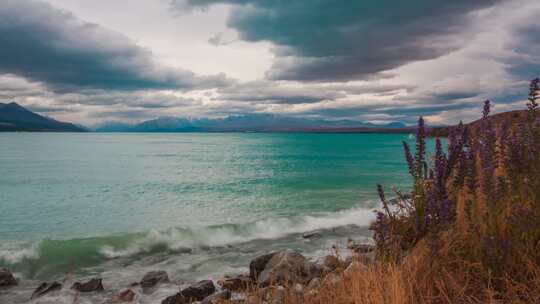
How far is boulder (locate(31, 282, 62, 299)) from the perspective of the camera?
33.9 feet

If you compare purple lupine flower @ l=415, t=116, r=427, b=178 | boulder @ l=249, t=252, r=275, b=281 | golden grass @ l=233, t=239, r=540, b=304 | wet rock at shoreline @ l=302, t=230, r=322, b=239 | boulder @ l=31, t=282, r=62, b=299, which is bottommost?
wet rock at shoreline @ l=302, t=230, r=322, b=239

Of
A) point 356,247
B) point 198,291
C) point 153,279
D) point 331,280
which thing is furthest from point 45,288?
point 331,280

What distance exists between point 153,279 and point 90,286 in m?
1.73

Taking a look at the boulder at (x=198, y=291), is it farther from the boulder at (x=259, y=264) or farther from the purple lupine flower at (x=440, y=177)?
the purple lupine flower at (x=440, y=177)

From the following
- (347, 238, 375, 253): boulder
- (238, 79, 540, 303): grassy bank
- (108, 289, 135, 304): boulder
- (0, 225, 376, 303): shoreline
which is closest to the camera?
(238, 79, 540, 303): grassy bank

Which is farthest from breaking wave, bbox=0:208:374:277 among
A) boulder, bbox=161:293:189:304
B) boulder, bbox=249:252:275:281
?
boulder, bbox=161:293:189:304

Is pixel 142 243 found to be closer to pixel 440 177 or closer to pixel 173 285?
pixel 173 285

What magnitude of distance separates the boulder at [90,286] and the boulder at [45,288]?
1.63 ft

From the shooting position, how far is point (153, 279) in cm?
1079

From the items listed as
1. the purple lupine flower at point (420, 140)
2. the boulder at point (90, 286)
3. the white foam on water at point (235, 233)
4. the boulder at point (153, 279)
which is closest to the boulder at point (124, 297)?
the boulder at point (153, 279)

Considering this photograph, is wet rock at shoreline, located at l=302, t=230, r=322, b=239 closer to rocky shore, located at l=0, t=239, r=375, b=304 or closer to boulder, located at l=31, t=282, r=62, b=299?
rocky shore, located at l=0, t=239, r=375, b=304

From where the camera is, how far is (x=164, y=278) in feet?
36.0

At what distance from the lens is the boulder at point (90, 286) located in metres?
10.4

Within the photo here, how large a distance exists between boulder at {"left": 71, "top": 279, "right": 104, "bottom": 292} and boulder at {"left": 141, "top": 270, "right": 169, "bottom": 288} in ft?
3.95
